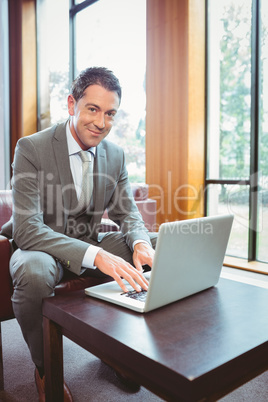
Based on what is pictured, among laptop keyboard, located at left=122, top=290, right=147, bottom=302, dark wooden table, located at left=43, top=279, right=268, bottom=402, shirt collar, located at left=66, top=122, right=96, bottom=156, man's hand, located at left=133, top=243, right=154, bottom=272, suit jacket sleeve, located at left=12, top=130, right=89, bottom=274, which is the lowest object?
dark wooden table, located at left=43, top=279, right=268, bottom=402

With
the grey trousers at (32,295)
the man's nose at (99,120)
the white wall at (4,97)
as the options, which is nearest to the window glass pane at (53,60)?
the white wall at (4,97)

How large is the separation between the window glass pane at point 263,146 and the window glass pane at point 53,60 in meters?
3.08

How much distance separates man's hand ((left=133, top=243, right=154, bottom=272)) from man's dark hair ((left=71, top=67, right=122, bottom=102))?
69 centimetres

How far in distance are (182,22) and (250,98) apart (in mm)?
969

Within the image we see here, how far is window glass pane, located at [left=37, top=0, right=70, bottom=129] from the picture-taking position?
212 inches

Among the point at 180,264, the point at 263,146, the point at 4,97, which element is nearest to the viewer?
the point at 180,264

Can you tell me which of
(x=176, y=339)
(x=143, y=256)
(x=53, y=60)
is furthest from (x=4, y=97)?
(x=176, y=339)

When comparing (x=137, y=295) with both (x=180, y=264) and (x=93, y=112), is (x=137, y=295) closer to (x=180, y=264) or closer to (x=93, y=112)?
(x=180, y=264)

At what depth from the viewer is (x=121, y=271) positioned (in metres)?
1.19

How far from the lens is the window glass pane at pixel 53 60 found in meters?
5.39

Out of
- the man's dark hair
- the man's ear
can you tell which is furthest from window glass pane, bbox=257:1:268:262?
the man's ear

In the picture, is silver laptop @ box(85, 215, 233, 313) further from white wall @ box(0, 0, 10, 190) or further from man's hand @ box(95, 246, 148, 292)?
white wall @ box(0, 0, 10, 190)

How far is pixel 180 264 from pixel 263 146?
2.52m

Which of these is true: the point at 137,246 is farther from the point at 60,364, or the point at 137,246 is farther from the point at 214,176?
the point at 214,176
